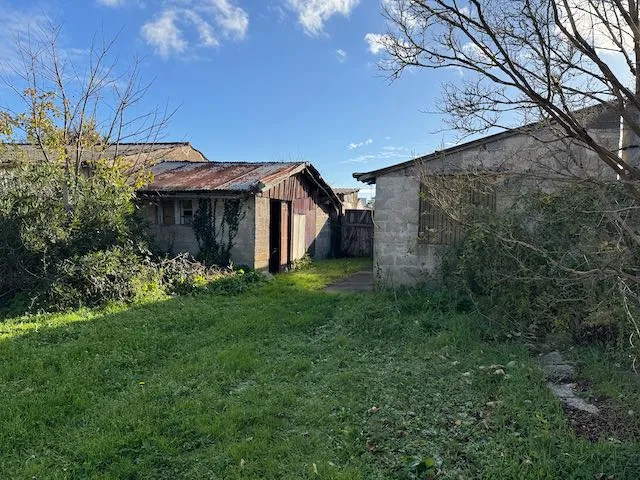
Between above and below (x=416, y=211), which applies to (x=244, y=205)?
above

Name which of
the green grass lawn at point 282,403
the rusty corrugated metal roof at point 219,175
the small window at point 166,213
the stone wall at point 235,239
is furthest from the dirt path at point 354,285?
the small window at point 166,213

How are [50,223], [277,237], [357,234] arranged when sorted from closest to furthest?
[50,223], [277,237], [357,234]

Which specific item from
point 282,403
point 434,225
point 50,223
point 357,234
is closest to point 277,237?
point 434,225

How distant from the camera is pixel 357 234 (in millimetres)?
16953

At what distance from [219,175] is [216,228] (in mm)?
2099

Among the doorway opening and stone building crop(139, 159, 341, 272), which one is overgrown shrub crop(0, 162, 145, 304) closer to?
stone building crop(139, 159, 341, 272)

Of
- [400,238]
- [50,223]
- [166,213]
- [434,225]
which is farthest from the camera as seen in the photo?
[166,213]

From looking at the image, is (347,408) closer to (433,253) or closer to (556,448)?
(556,448)

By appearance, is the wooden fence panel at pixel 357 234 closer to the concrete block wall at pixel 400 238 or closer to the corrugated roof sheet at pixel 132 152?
the corrugated roof sheet at pixel 132 152

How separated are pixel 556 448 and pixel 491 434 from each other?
42 cm

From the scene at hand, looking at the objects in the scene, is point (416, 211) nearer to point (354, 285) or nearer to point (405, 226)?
point (405, 226)

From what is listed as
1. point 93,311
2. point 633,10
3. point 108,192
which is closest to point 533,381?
point 633,10

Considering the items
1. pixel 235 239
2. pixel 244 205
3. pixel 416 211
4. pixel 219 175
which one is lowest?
pixel 235 239

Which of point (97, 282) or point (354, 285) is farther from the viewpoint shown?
point (354, 285)
